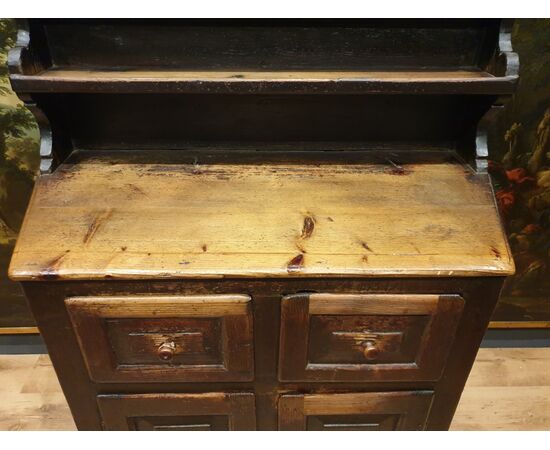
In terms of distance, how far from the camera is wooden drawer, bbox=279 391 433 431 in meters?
1.09

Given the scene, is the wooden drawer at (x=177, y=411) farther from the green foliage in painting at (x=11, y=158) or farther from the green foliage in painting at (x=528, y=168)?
the green foliage in painting at (x=528, y=168)

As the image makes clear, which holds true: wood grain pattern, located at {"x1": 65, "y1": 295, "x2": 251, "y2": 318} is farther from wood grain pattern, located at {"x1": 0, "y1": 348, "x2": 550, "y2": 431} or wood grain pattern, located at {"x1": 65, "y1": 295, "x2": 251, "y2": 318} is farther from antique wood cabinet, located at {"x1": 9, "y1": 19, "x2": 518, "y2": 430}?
wood grain pattern, located at {"x1": 0, "y1": 348, "x2": 550, "y2": 431}

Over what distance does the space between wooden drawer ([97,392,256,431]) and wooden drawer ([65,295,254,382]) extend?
75mm

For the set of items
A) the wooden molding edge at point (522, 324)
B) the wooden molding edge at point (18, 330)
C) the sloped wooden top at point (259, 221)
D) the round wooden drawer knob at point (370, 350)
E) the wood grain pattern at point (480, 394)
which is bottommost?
the wood grain pattern at point (480, 394)

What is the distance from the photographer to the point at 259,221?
954mm

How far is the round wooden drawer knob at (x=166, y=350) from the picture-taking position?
95 cm

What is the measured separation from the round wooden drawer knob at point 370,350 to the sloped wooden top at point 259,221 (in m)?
0.20

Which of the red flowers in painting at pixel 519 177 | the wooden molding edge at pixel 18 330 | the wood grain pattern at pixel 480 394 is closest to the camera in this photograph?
the red flowers in painting at pixel 519 177

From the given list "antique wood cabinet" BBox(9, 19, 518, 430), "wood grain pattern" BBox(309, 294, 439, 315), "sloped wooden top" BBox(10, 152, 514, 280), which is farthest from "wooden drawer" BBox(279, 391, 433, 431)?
"sloped wooden top" BBox(10, 152, 514, 280)

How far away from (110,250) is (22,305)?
1.06 meters

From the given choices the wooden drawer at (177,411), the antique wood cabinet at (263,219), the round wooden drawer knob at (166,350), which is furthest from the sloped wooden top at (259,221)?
the wooden drawer at (177,411)

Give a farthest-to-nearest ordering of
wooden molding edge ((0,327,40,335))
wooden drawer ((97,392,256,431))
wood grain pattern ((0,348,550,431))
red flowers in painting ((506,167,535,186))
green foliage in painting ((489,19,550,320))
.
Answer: wooden molding edge ((0,327,40,335)) → wood grain pattern ((0,348,550,431)) → red flowers in painting ((506,167,535,186)) → green foliage in painting ((489,19,550,320)) → wooden drawer ((97,392,256,431))

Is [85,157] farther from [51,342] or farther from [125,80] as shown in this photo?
[51,342]

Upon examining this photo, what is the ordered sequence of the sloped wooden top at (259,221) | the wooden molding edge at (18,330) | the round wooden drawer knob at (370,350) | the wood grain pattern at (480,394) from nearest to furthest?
the sloped wooden top at (259,221), the round wooden drawer knob at (370,350), the wood grain pattern at (480,394), the wooden molding edge at (18,330)
